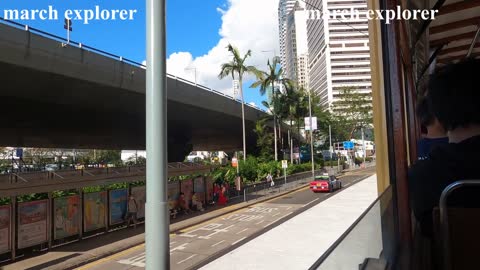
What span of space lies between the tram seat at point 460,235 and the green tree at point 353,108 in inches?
2269

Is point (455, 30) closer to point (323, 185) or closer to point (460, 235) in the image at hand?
point (460, 235)

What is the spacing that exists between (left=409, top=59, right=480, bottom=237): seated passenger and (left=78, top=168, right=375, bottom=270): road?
9600 mm

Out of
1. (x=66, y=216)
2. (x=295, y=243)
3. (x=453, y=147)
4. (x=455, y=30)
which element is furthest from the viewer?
(x=66, y=216)

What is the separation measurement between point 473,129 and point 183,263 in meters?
10.5

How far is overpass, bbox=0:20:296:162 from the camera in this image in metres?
14.7

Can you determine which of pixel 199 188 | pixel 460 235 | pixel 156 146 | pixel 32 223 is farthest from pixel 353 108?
pixel 460 235

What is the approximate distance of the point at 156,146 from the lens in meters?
2.59

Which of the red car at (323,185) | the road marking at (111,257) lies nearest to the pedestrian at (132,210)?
the road marking at (111,257)

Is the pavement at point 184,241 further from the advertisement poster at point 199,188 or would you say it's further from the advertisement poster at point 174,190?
the advertisement poster at point 199,188

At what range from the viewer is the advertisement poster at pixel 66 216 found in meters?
13.6

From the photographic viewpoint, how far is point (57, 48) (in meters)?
15.5

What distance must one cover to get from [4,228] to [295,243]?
28.5 ft

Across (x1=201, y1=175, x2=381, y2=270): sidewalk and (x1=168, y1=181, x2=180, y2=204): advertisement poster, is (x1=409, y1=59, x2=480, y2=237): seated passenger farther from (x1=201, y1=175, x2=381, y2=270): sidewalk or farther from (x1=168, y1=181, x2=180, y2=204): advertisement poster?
(x1=168, y1=181, x2=180, y2=204): advertisement poster

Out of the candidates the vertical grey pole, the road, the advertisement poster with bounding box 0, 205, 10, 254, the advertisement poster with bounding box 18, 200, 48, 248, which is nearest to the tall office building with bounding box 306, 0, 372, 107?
the road
